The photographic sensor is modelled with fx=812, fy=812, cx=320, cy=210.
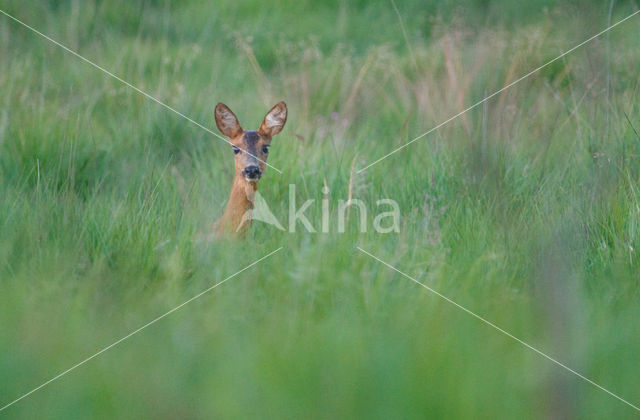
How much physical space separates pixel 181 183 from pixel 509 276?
1.58m

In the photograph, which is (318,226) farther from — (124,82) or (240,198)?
(124,82)

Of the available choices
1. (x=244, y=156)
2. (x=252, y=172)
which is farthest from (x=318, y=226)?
(x=244, y=156)

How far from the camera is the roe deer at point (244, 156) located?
3734 mm

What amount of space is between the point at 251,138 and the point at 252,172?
0.26 meters

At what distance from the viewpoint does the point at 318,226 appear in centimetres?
320

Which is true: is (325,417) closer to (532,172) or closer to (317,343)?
(317,343)

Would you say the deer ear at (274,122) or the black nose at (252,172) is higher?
the deer ear at (274,122)

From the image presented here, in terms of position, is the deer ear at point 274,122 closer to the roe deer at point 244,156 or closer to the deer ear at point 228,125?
the roe deer at point 244,156

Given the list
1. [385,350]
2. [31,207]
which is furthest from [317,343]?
[31,207]

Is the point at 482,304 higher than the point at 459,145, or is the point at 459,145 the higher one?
the point at 459,145

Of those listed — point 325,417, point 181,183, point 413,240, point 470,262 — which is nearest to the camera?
point 325,417

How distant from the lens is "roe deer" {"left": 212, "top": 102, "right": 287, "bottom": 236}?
3.73m

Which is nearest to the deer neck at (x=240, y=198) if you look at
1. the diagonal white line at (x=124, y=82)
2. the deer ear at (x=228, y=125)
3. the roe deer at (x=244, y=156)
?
the roe deer at (x=244, y=156)

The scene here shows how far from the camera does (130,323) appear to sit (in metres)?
2.20
